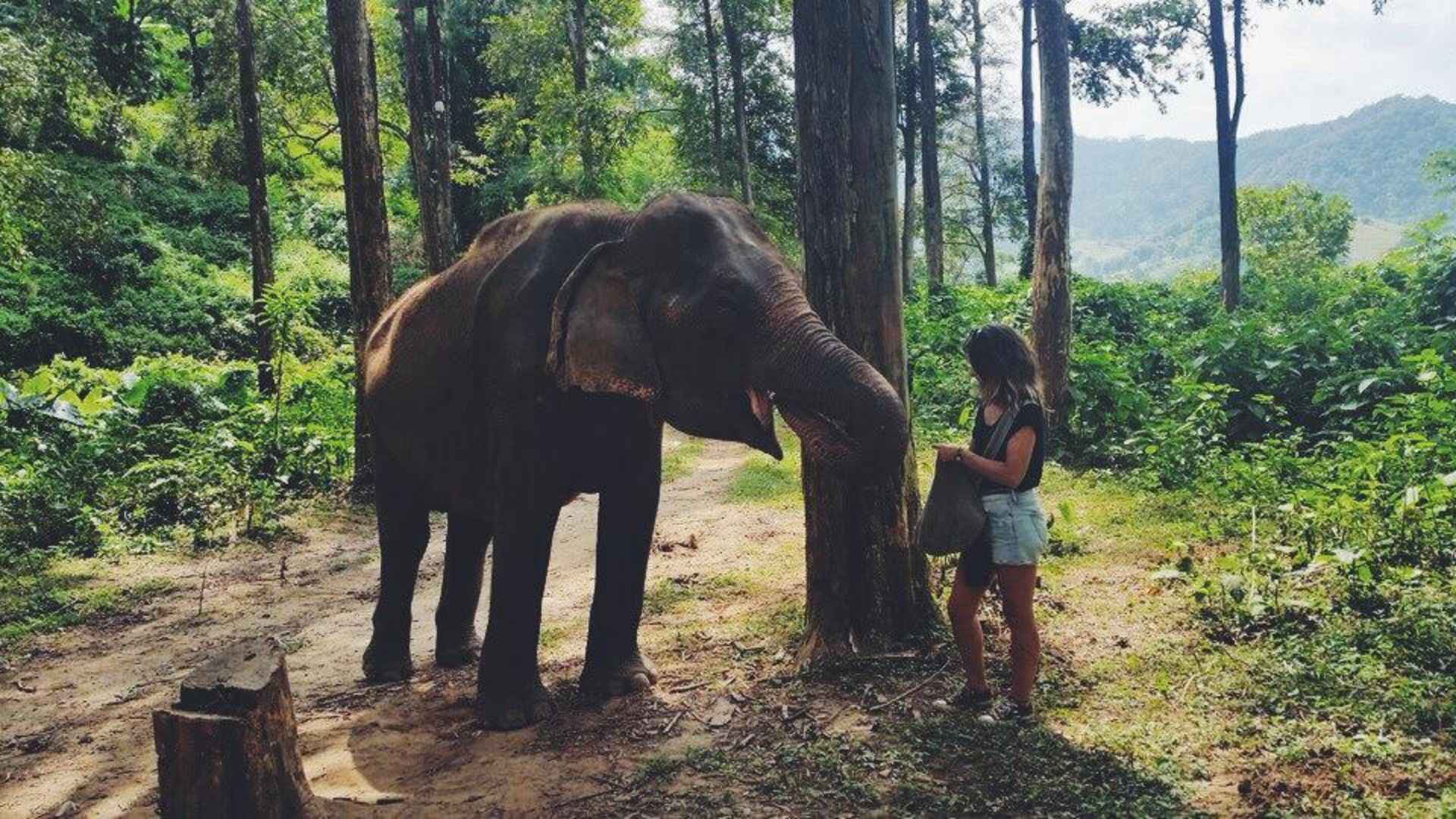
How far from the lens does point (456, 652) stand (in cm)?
659

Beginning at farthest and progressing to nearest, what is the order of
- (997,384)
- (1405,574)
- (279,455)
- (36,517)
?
(279,455), (36,517), (1405,574), (997,384)

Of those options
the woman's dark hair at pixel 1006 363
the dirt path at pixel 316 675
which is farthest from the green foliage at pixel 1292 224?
the woman's dark hair at pixel 1006 363

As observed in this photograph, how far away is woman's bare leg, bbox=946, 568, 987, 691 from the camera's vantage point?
15.7 ft

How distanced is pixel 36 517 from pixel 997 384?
10032 millimetres

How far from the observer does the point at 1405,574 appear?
5.62m

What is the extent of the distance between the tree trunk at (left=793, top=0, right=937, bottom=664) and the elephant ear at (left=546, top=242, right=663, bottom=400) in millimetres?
1298

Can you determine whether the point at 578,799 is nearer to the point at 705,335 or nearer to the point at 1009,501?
the point at 705,335

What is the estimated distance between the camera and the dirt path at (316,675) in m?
4.75

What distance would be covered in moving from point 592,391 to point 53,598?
6840mm

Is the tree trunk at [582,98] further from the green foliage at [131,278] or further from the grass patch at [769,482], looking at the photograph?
the grass patch at [769,482]

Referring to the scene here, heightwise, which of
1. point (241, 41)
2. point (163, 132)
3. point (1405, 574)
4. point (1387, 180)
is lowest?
point (1405, 574)

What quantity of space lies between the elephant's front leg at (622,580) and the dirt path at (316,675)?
0.58 m

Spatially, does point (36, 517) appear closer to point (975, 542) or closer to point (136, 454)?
point (136, 454)

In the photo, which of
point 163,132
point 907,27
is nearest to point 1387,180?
point 907,27
